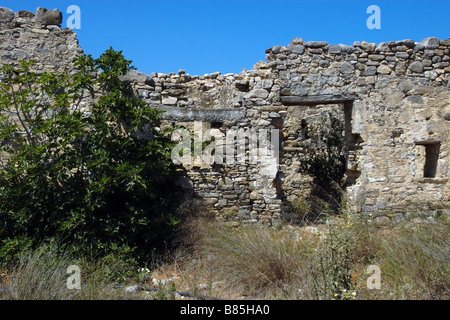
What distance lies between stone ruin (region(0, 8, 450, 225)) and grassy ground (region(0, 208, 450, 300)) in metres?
1.36

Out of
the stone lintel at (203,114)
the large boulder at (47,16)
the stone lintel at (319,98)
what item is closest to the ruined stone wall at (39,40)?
the large boulder at (47,16)

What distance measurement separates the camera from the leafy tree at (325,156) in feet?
33.4

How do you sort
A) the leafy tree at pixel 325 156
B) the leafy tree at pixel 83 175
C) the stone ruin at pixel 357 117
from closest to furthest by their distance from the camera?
the leafy tree at pixel 83 175 → the stone ruin at pixel 357 117 → the leafy tree at pixel 325 156

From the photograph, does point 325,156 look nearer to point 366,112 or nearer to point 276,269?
point 366,112

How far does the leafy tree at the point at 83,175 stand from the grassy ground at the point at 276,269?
0.41 m

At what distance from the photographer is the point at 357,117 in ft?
24.1

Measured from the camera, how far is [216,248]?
573 cm

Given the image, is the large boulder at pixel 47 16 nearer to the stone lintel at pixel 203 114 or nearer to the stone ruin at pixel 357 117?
the stone ruin at pixel 357 117

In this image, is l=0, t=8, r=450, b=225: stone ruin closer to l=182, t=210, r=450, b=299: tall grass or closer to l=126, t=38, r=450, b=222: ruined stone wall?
l=126, t=38, r=450, b=222: ruined stone wall

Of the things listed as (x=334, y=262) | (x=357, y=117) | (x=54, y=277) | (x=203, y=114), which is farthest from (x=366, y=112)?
(x=54, y=277)
